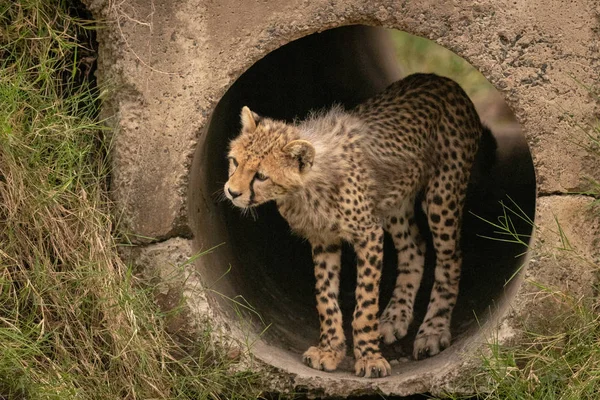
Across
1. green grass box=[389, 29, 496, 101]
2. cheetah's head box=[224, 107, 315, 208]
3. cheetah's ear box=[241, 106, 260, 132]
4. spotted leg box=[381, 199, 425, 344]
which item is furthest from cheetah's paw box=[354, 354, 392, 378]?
green grass box=[389, 29, 496, 101]

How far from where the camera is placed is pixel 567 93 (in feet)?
15.0

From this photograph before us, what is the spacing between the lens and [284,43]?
15.5 feet

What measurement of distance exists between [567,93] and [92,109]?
7.71ft

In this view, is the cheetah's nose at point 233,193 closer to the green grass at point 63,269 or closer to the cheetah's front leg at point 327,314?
the green grass at point 63,269

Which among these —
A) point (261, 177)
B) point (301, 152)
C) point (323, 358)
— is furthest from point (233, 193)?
point (323, 358)

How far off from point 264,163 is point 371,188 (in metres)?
0.78

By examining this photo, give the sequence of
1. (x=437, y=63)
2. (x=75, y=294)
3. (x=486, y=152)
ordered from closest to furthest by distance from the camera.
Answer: (x=75, y=294), (x=486, y=152), (x=437, y=63)

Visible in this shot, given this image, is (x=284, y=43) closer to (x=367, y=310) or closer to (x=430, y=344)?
(x=367, y=310)

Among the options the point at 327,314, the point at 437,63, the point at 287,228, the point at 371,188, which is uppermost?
the point at 371,188

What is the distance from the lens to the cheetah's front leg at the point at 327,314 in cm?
513

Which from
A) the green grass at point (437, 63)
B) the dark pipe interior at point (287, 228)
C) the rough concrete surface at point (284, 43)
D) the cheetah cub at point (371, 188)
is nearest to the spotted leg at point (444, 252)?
the cheetah cub at point (371, 188)

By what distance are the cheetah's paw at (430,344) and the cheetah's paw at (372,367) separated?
384mm

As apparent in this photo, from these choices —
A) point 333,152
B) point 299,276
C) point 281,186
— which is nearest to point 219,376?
point 281,186

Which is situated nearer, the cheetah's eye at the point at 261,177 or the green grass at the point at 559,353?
the green grass at the point at 559,353
